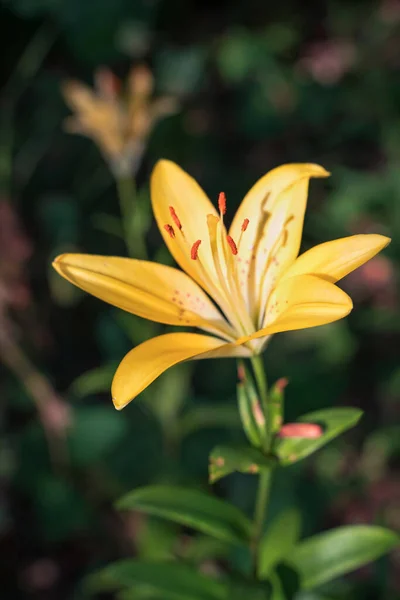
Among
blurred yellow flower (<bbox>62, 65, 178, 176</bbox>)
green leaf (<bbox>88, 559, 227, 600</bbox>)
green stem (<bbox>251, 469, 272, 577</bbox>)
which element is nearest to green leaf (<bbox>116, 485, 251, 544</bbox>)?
green stem (<bbox>251, 469, 272, 577</bbox>)

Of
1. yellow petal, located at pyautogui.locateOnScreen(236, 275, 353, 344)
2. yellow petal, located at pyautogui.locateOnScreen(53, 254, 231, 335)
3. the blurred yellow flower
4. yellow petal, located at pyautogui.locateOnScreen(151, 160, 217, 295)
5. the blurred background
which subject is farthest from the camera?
the blurred background

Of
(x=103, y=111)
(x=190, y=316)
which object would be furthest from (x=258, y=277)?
(x=103, y=111)

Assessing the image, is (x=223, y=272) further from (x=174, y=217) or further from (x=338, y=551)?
(x=338, y=551)

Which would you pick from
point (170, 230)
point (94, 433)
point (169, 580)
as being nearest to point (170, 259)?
point (94, 433)

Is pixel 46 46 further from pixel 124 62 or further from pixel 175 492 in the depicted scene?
pixel 175 492

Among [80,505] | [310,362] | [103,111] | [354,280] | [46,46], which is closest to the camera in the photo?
[103,111]

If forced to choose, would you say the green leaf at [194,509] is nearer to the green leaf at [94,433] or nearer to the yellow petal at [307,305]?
the yellow petal at [307,305]

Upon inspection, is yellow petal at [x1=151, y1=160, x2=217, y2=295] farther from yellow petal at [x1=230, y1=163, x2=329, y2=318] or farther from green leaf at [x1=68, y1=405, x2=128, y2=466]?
green leaf at [x1=68, y1=405, x2=128, y2=466]
